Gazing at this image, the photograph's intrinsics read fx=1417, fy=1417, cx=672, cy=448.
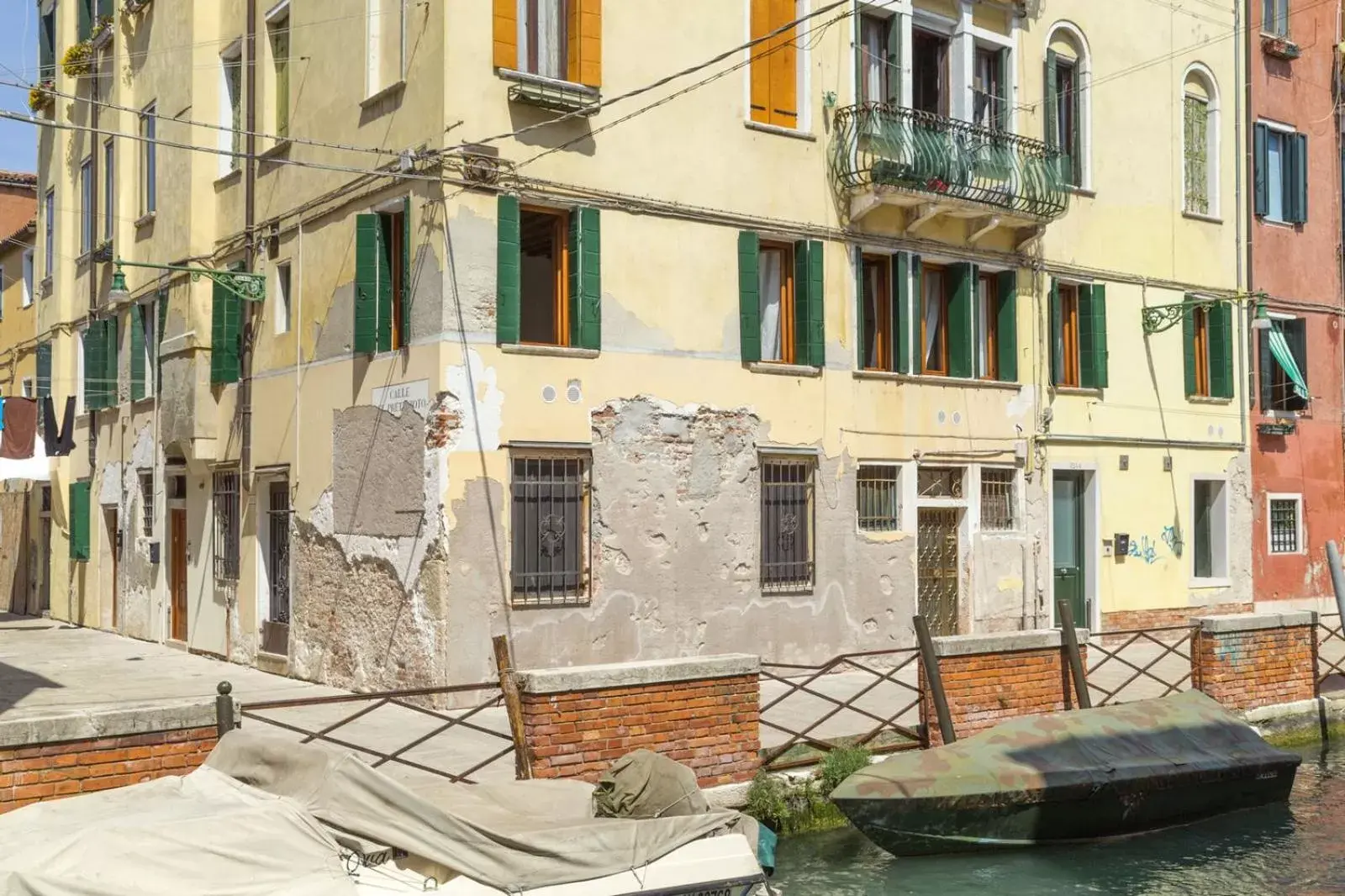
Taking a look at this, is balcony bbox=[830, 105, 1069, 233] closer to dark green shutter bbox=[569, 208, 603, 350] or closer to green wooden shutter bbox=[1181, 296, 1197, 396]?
dark green shutter bbox=[569, 208, 603, 350]

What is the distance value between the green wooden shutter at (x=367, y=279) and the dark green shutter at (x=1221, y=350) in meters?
12.3

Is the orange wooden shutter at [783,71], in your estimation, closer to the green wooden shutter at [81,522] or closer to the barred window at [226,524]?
the barred window at [226,524]

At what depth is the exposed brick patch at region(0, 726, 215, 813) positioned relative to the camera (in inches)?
289

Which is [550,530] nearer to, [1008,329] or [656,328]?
[656,328]

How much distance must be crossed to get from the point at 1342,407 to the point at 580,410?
13786 mm

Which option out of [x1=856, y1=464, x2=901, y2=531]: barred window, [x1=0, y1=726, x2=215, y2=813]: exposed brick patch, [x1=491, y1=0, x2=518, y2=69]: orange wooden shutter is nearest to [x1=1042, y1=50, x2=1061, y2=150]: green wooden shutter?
[x1=856, y1=464, x2=901, y2=531]: barred window

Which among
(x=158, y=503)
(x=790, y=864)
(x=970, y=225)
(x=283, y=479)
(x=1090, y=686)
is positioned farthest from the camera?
(x=158, y=503)

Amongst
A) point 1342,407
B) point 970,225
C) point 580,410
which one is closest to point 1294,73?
point 1342,407

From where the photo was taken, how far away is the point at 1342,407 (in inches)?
856

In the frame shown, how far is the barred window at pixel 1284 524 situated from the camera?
20.8 m

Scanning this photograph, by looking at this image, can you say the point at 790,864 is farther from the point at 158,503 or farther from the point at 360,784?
the point at 158,503

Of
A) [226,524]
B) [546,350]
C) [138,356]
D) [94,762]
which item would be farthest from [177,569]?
[94,762]

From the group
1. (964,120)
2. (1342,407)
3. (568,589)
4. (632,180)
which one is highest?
(964,120)

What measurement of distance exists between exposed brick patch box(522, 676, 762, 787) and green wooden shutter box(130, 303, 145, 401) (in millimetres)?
12353
